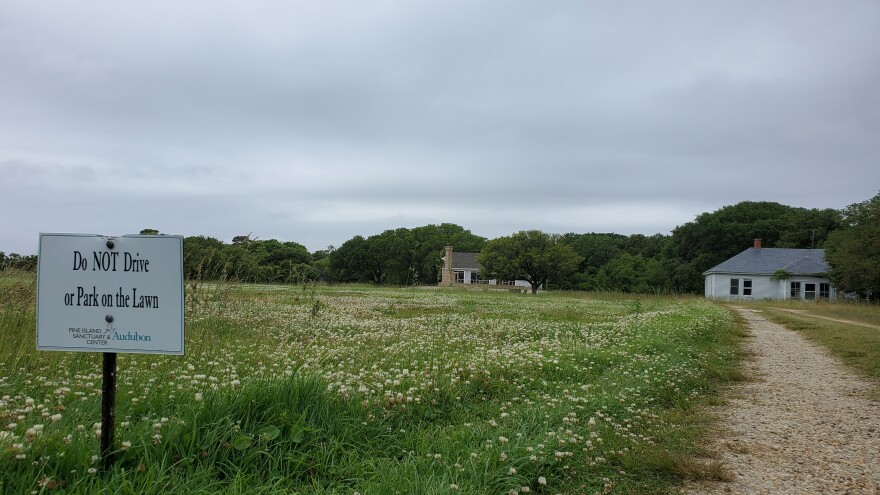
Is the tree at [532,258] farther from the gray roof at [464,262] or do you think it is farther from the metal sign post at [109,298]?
the metal sign post at [109,298]

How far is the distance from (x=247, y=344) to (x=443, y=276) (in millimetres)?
76086

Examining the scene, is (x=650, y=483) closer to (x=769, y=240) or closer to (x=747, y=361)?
(x=747, y=361)

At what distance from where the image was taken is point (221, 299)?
7762 mm

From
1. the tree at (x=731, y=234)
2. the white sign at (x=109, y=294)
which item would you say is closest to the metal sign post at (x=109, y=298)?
the white sign at (x=109, y=294)

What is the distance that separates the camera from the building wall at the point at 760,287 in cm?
5147

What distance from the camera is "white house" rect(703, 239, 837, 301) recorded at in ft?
169

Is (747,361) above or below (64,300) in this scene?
below

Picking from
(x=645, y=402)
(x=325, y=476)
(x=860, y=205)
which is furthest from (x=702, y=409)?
(x=860, y=205)

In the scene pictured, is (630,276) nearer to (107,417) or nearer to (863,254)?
(863,254)

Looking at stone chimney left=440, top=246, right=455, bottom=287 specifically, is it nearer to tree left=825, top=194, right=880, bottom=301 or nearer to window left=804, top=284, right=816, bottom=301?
window left=804, top=284, right=816, bottom=301

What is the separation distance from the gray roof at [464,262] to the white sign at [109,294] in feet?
277

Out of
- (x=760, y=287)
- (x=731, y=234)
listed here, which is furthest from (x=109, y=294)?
(x=731, y=234)

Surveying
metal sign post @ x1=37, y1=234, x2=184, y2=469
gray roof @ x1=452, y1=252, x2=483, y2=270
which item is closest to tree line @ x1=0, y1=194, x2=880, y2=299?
gray roof @ x1=452, y1=252, x2=483, y2=270

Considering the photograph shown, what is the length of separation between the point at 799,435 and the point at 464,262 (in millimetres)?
83943
